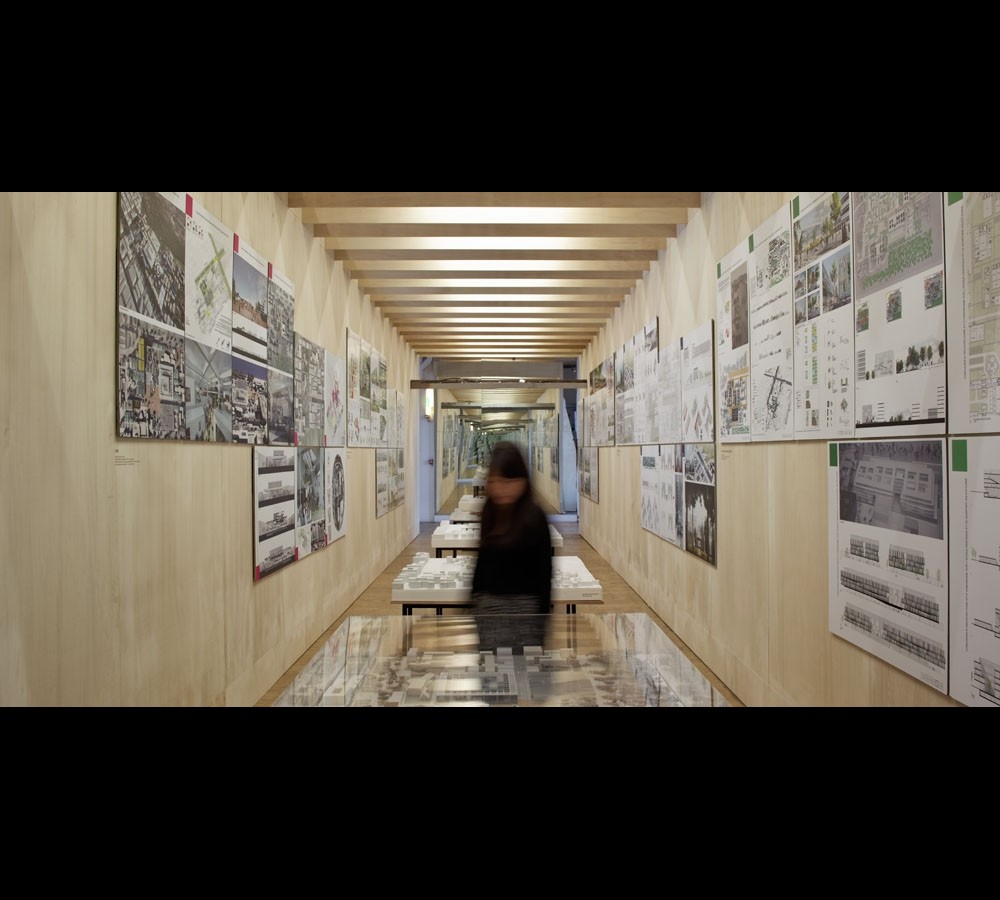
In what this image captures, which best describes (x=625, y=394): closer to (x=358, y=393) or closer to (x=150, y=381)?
(x=358, y=393)

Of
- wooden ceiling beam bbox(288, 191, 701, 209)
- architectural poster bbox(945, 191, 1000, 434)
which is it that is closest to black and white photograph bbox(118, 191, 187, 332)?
wooden ceiling beam bbox(288, 191, 701, 209)

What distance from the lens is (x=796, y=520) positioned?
3504mm

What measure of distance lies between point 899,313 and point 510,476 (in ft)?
5.80

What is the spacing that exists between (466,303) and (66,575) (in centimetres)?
673

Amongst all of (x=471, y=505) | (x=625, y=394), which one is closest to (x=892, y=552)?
(x=625, y=394)

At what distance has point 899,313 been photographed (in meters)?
2.58

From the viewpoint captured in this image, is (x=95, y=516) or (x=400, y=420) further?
(x=400, y=420)

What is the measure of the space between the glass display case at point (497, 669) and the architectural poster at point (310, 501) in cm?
228

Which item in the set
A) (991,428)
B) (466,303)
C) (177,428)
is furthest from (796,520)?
(466,303)

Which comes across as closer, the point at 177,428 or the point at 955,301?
the point at 955,301

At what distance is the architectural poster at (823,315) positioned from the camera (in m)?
2.99
